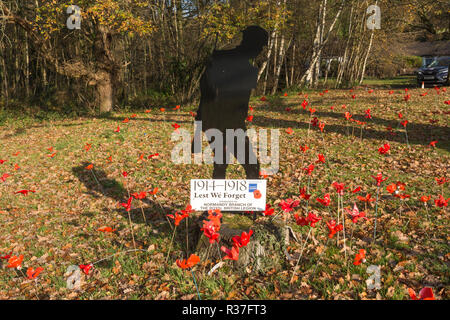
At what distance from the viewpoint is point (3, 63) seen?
14.7m

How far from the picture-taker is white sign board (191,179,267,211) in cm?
341

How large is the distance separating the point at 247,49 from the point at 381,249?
294cm

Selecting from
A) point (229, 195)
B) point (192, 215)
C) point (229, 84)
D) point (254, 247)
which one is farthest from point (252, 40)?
point (192, 215)

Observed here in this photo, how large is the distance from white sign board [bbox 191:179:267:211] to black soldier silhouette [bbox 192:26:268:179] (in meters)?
0.46

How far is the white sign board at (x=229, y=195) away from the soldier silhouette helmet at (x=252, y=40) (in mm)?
1530

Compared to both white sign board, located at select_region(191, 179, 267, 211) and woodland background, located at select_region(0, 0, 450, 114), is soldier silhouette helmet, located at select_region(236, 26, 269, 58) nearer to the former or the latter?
white sign board, located at select_region(191, 179, 267, 211)

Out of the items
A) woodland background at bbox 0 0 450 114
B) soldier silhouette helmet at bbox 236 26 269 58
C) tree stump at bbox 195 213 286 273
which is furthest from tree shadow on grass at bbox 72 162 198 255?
woodland background at bbox 0 0 450 114

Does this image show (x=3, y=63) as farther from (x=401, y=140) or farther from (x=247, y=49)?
Result: (x=401, y=140)

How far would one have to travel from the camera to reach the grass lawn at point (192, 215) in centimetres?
317

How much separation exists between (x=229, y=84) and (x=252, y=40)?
0.56 m

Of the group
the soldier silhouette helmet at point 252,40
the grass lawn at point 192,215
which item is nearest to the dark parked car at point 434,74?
the grass lawn at point 192,215

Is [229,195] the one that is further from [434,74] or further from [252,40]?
[434,74]

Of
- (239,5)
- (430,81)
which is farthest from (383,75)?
(239,5)

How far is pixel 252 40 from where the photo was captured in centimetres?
332
